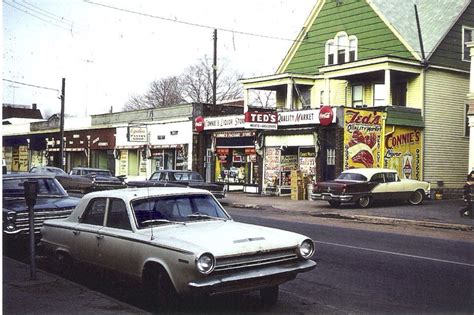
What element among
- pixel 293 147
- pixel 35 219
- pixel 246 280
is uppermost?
A: pixel 293 147

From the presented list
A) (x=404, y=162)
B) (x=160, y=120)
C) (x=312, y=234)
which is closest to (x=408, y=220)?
(x=312, y=234)

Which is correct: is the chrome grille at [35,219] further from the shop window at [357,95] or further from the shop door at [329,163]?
the shop window at [357,95]

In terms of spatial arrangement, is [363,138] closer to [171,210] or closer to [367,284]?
[367,284]

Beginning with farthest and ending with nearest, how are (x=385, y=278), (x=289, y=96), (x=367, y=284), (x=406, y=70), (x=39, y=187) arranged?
(x=289, y=96) < (x=406, y=70) < (x=39, y=187) < (x=385, y=278) < (x=367, y=284)

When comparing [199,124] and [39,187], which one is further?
[199,124]

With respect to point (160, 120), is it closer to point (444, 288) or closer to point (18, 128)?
point (18, 128)

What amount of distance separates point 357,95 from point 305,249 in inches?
958

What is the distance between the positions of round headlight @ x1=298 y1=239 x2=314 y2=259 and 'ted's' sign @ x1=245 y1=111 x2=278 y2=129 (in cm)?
2120

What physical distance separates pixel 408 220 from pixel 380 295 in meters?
11.4

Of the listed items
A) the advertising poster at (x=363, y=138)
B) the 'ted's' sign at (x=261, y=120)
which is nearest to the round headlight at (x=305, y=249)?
the advertising poster at (x=363, y=138)

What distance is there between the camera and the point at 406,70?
26828 mm

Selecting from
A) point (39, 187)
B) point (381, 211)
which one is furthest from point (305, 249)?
point (381, 211)

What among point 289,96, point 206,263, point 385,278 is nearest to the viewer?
point 206,263

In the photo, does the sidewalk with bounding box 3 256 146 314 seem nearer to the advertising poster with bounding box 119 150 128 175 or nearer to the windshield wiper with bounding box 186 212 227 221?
the windshield wiper with bounding box 186 212 227 221
